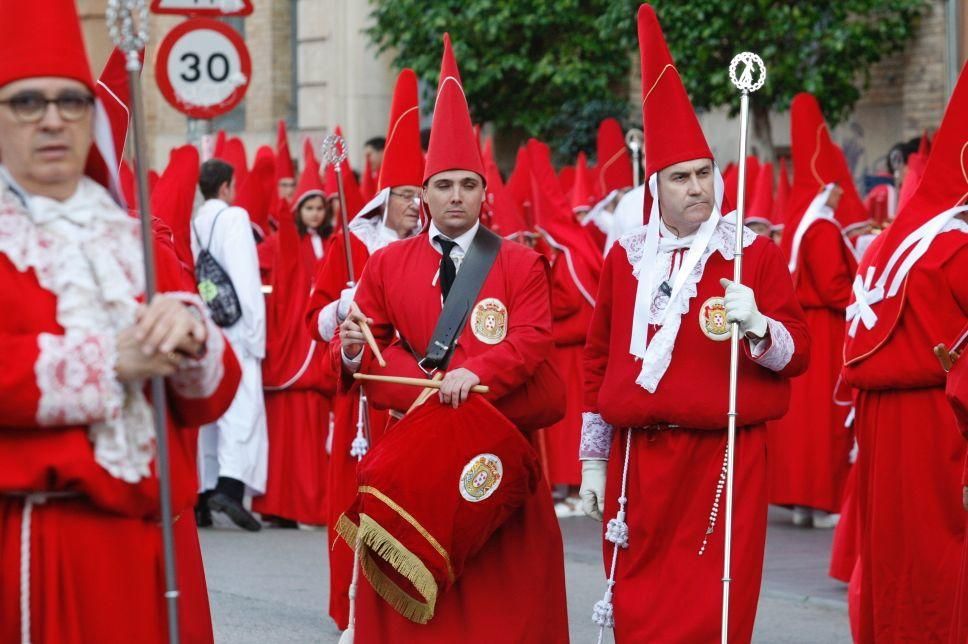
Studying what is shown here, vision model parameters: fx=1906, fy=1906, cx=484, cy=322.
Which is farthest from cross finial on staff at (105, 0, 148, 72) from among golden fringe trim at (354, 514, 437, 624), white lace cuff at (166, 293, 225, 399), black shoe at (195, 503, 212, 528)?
black shoe at (195, 503, 212, 528)

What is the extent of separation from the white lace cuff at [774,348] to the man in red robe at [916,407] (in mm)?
1171

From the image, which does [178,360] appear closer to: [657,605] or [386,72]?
[657,605]

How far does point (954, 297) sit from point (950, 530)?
880 millimetres

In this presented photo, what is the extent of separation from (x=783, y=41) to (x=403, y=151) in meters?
10.9

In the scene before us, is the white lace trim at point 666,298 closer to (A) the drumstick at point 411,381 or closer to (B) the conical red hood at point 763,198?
(A) the drumstick at point 411,381

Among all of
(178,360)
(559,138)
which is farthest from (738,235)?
(559,138)

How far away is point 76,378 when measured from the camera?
13.2 feet

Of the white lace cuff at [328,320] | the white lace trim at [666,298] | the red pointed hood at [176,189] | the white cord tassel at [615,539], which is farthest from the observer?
the red pointed hood at [176,189]

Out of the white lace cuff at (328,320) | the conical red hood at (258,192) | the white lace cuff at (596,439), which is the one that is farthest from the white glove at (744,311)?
the conical red hood at (258,192)

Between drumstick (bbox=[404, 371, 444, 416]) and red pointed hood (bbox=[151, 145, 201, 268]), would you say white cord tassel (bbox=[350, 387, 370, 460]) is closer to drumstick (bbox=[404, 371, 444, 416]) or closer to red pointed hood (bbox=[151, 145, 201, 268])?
red pointed hood (bbox=[151, 145, 201, 268])

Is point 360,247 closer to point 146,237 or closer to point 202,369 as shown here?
point 202,369

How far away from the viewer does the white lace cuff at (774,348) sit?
5902 mm

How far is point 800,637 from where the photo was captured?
836 centimetres

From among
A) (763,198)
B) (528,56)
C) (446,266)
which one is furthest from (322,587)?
(528,56)
